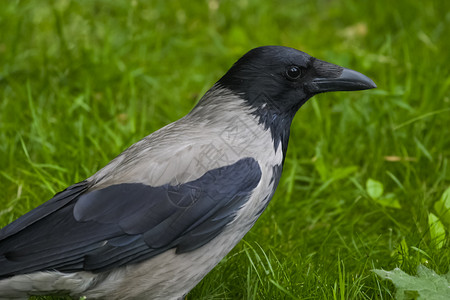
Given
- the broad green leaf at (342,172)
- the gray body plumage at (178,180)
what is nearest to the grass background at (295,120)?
the broad green leaf at (342,172)

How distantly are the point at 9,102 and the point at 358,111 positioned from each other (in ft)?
8.44

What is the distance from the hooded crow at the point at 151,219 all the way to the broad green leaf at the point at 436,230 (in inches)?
38.2

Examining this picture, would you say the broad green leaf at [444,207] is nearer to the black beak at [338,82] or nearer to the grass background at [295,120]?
the grass background at [295,120]

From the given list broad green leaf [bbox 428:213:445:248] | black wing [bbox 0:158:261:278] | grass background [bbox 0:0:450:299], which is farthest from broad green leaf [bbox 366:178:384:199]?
black wing [bbox 0:158:261:278]

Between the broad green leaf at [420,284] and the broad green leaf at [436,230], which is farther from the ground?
the broad green leaf at [420,284]

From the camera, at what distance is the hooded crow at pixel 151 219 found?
3.04 m

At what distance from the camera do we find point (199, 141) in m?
3.32

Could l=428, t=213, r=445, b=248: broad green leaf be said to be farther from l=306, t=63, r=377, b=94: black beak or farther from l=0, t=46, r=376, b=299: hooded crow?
l=0, t=46, r=376, b=299: hooded crow

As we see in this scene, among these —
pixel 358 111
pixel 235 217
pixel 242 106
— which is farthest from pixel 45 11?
pixel 235 217

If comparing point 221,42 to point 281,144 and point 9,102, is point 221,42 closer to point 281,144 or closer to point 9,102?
point 9,102

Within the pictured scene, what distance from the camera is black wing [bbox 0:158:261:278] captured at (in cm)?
303

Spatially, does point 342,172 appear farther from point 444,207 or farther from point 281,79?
point 281,79

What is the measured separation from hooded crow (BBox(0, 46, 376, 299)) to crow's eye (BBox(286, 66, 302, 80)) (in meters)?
0.31

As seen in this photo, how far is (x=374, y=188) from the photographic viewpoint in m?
4.48
